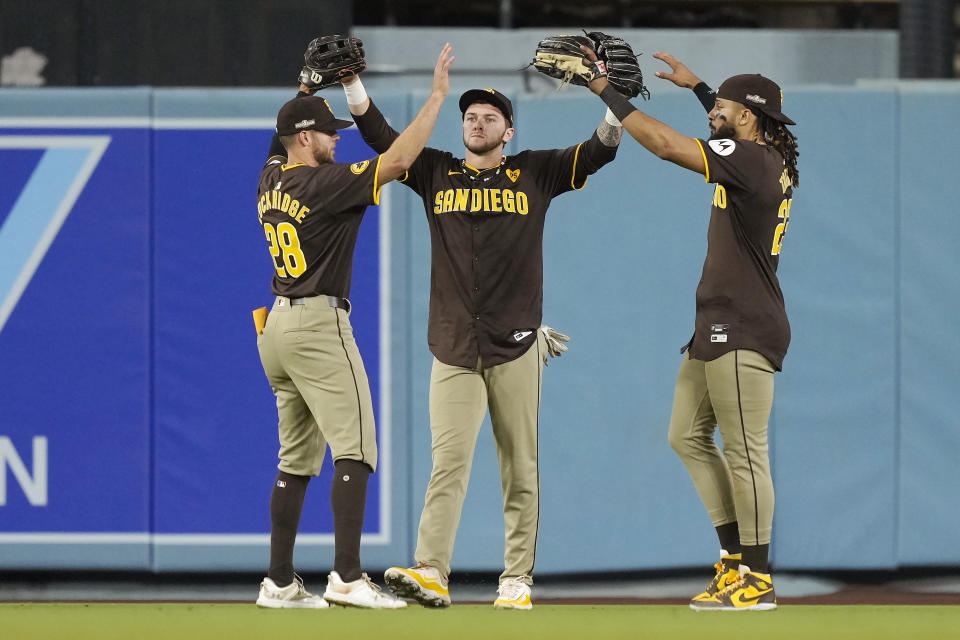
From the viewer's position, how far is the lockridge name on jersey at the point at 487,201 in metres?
4.19

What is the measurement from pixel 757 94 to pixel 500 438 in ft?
5.01

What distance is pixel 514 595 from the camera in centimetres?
417

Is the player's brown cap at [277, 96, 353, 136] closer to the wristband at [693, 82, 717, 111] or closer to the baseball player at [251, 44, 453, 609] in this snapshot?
the baseball player at [251, 44, 453, 609]

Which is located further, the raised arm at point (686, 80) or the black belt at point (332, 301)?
the raised arm at point (686, 80)

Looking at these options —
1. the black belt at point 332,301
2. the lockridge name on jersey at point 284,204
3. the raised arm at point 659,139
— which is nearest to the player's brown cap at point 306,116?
the lockridge name on jersey at point 284,204

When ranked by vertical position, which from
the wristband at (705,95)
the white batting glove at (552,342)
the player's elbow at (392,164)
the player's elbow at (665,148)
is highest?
the wristband at (705,95)

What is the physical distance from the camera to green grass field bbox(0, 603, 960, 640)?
372cm

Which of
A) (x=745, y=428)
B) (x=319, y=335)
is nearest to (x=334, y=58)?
(x=319, y=335)

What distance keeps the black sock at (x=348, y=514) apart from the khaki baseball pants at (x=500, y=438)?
0.23 metres

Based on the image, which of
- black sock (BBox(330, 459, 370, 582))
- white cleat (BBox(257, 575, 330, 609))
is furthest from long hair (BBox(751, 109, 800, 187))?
white cleat (BBox(257, 575, 330, 609))

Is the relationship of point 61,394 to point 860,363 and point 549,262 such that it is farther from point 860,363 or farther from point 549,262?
point 860,363

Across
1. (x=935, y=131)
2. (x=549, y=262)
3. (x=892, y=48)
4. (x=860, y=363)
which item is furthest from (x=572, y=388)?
(x=892, y=48)

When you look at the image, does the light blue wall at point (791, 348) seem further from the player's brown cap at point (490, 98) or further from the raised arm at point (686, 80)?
the player's brown cap at point (490, 98)

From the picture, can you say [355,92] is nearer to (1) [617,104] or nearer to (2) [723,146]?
(1) [617,104]
